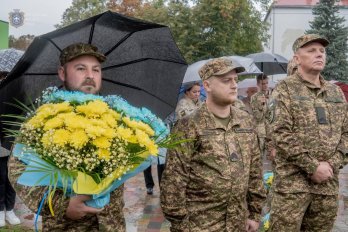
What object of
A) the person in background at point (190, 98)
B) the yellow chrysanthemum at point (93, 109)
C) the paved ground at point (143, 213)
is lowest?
the paved ground at point (143, 213)

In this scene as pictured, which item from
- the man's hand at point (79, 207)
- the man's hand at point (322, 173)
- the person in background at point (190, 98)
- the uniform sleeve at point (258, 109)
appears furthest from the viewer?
the uniform sleeve at point (258, 109)

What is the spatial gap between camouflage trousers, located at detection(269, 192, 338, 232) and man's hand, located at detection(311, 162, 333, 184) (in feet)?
0.64

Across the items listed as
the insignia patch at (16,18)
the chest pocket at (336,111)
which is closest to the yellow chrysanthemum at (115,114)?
the chest pocket at (336,111)

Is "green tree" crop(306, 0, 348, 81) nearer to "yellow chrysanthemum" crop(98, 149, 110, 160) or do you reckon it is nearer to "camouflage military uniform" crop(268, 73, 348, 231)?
"camouflage military uniform" crop(268, 73, 348, 231)

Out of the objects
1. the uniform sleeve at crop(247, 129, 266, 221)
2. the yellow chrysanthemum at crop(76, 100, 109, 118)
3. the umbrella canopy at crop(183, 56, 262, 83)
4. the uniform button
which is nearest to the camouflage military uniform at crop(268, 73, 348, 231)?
the uniform sleeve at crop(247, 129, 266, 221)

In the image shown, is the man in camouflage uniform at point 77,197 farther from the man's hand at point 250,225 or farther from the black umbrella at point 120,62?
the man's hand at point 250,225

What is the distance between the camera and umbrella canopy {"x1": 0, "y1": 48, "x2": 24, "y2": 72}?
5570mm

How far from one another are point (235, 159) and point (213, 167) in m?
0.17

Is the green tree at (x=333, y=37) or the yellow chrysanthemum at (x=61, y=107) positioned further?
the green tree at (x=333, y=37)

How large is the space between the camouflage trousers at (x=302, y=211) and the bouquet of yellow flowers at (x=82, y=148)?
1.88 metres

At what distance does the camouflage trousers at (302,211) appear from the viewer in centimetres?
397

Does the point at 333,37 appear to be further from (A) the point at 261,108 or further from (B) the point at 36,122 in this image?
(B) the point at 36,122

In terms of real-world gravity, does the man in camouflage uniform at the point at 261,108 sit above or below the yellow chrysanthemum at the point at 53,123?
below

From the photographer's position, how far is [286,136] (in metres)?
3.99
